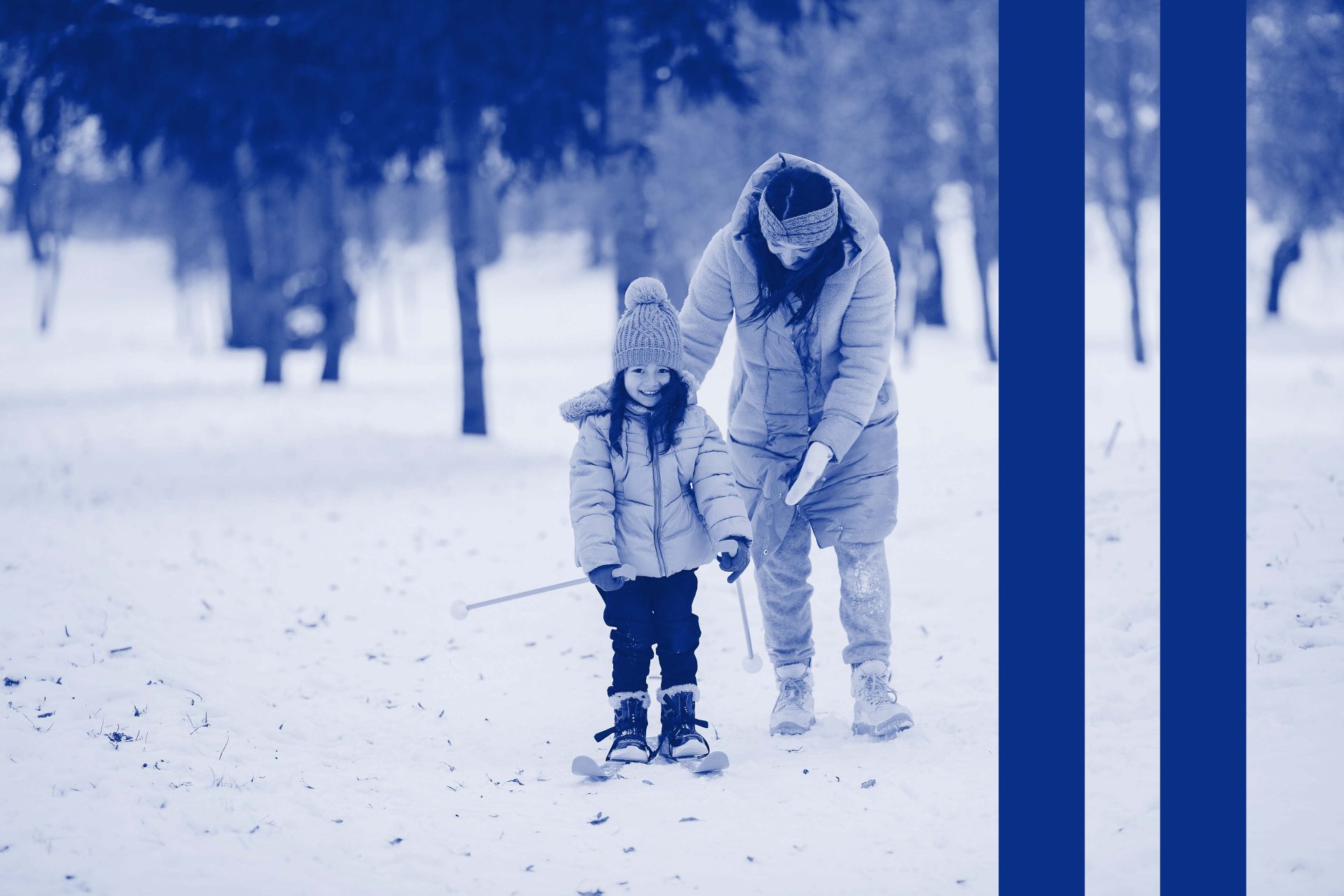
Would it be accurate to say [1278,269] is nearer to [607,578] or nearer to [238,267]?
[238,267]

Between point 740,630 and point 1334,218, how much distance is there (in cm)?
2110

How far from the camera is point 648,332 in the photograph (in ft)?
14.6

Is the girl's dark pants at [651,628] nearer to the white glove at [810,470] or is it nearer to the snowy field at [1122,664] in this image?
the white glove at [810,470]

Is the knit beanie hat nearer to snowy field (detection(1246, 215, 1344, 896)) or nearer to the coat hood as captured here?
the coat hood

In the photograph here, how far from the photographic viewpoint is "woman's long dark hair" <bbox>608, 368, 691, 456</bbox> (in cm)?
450

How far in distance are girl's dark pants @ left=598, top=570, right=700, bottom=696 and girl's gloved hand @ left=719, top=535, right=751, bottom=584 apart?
26 centimetres

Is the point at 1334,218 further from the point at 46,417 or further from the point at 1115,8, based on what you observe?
the point at 46,417

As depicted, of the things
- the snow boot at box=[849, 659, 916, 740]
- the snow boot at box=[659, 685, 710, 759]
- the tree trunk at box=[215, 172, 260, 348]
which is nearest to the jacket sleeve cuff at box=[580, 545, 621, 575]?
the snow boot at box=[659, 685, 710, 759]

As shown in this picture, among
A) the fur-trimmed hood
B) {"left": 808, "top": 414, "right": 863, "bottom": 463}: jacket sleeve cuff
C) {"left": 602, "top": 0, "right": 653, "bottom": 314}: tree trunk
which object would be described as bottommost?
{"left": 808, "top": 414, "right": 863, "bottom": 463}: jacket sleeve cuff

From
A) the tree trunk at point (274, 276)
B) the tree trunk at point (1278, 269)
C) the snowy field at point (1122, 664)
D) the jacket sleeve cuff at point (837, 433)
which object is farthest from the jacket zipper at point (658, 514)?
the tree trunk at point (1278, 269)

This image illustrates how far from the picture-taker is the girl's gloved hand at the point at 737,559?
432 centimetres

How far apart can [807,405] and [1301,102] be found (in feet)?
61.1

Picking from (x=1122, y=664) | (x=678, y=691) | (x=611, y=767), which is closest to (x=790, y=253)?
(x=678, y=691)

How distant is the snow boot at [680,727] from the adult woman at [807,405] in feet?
1.19
